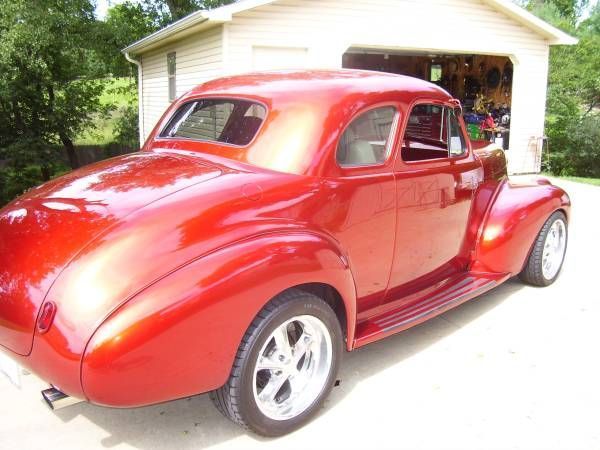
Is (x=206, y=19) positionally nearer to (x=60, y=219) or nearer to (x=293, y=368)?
(x=60, y=219)

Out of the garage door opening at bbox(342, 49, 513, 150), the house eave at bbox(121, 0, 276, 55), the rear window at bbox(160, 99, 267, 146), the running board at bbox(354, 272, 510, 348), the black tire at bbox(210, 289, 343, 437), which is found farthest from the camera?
the garage door opening at bbox(342, 49, 513, 150)

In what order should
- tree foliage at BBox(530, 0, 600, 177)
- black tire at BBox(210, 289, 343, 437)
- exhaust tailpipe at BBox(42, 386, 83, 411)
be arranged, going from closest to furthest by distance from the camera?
exhaust tailpipe at BBox(42, 386, 83, 411)
black tire at BBox(210, 289, 343, 437)
tree foliage at BBox(530, 0, 600, 177)

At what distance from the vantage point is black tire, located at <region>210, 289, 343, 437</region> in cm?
270

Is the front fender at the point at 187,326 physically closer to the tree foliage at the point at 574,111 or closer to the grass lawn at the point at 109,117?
the tree foliage at the point at 574,111

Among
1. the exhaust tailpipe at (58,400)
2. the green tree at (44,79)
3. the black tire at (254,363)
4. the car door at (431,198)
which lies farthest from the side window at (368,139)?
the green tree at (44,79)

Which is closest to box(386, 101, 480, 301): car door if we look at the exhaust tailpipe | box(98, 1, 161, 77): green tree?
the exhaust tailpipe

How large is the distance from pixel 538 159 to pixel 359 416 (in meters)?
13.6

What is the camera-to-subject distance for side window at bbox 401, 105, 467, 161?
435 centimetres

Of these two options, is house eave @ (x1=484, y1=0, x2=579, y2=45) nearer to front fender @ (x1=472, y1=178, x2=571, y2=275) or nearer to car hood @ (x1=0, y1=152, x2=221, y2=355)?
front fender @ (x1=472, y1=178, x2=571, y2=275)

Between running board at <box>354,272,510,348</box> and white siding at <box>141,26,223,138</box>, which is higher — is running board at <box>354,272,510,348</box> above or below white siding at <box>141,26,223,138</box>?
below

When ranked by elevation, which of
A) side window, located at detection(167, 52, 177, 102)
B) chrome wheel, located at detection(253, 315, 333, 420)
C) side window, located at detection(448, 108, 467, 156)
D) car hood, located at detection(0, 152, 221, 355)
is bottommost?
chrome wheel, located at detection(253, 315, 333, 420)

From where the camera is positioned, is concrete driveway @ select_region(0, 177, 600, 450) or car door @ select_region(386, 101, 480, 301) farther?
car door @ select_region(386, 101, 480, 301)

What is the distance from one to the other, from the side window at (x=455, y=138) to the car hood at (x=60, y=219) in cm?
202

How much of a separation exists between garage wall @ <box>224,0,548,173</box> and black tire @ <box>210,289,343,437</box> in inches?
346
